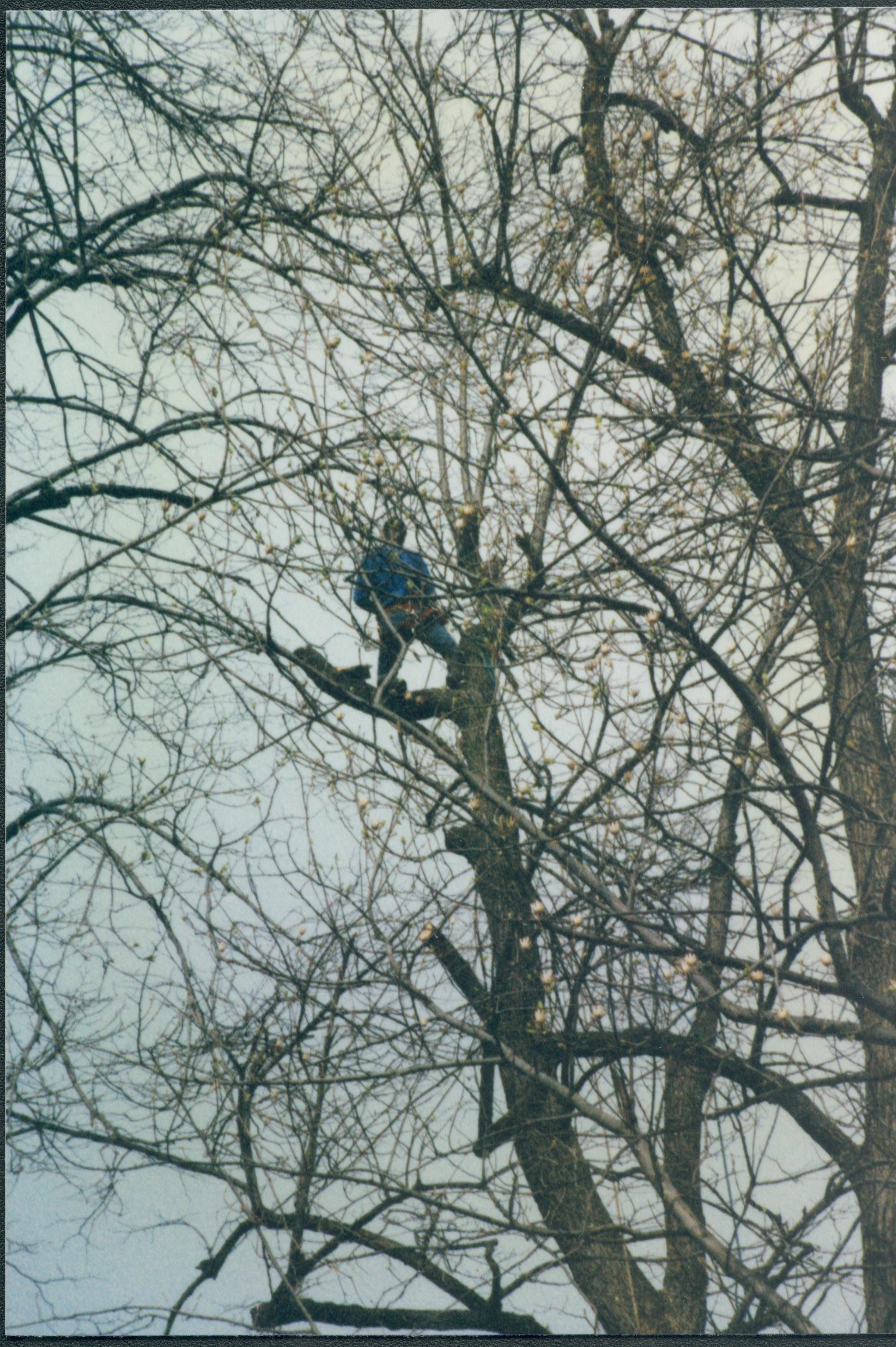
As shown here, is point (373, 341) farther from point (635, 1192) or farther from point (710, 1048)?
point (635, 1192)

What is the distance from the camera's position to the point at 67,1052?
6.89 ft

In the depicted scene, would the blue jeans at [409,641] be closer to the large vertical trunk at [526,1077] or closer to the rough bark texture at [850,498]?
the large vertical trunk at [526,1077]

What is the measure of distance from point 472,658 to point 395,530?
334 mm

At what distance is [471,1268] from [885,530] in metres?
1.70

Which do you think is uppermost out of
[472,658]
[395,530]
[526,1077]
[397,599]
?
[395,530]

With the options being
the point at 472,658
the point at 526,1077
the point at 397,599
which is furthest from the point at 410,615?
the point at 526,1077

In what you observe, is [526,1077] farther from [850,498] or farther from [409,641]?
[850,498]

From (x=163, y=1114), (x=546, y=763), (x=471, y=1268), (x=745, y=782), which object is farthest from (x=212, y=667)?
(x=471, y=1268)

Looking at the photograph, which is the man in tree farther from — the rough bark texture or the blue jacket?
the rough bark texture

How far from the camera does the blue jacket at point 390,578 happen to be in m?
2.30

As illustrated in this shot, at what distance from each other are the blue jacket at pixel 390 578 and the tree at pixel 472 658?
0.05 metres

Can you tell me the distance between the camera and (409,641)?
230 cm

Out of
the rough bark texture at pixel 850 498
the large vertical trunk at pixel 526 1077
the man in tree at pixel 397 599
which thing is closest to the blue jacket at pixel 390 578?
the man in tree at pixel 397 599

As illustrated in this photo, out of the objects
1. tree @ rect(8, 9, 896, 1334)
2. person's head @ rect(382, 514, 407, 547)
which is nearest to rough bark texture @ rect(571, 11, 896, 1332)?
tree @ rect(8, 9, 896, 1334)
